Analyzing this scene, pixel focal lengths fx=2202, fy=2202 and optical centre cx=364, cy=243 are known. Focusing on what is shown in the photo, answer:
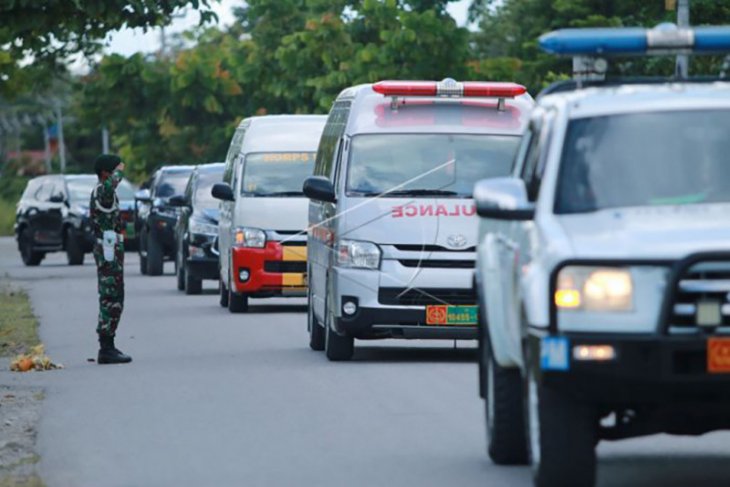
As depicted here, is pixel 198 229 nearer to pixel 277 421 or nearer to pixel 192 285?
pixel 192 285

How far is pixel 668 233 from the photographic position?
29.4 feet

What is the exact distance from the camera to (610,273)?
347 inches

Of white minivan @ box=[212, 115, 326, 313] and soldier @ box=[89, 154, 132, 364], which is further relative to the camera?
white minivan @ box=[212, 115, 326, 313]

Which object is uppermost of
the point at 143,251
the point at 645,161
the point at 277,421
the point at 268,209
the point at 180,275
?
the point at 645,161

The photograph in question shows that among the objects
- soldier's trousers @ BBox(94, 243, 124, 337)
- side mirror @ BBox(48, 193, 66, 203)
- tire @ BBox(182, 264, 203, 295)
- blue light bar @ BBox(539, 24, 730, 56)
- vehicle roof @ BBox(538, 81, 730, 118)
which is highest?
blue light bar @ BBox(539, 24, 730, 56)

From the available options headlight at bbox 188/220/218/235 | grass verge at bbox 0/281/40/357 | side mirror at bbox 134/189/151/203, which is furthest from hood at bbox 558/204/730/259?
side mirror at bbox 134/189/151/203

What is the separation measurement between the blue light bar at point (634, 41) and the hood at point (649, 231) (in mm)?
1065

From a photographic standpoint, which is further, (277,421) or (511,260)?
(277,421)

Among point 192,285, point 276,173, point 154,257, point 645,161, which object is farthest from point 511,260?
point 154,257

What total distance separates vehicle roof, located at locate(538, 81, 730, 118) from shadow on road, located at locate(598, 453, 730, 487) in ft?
5.67

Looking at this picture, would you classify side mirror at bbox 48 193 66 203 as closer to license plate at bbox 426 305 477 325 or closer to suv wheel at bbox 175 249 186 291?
suv wheel at bbox 175 249 186 291

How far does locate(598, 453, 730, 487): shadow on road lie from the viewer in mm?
10234

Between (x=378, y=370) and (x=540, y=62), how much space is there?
34980 millimetres

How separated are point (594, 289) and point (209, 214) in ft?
70.3
